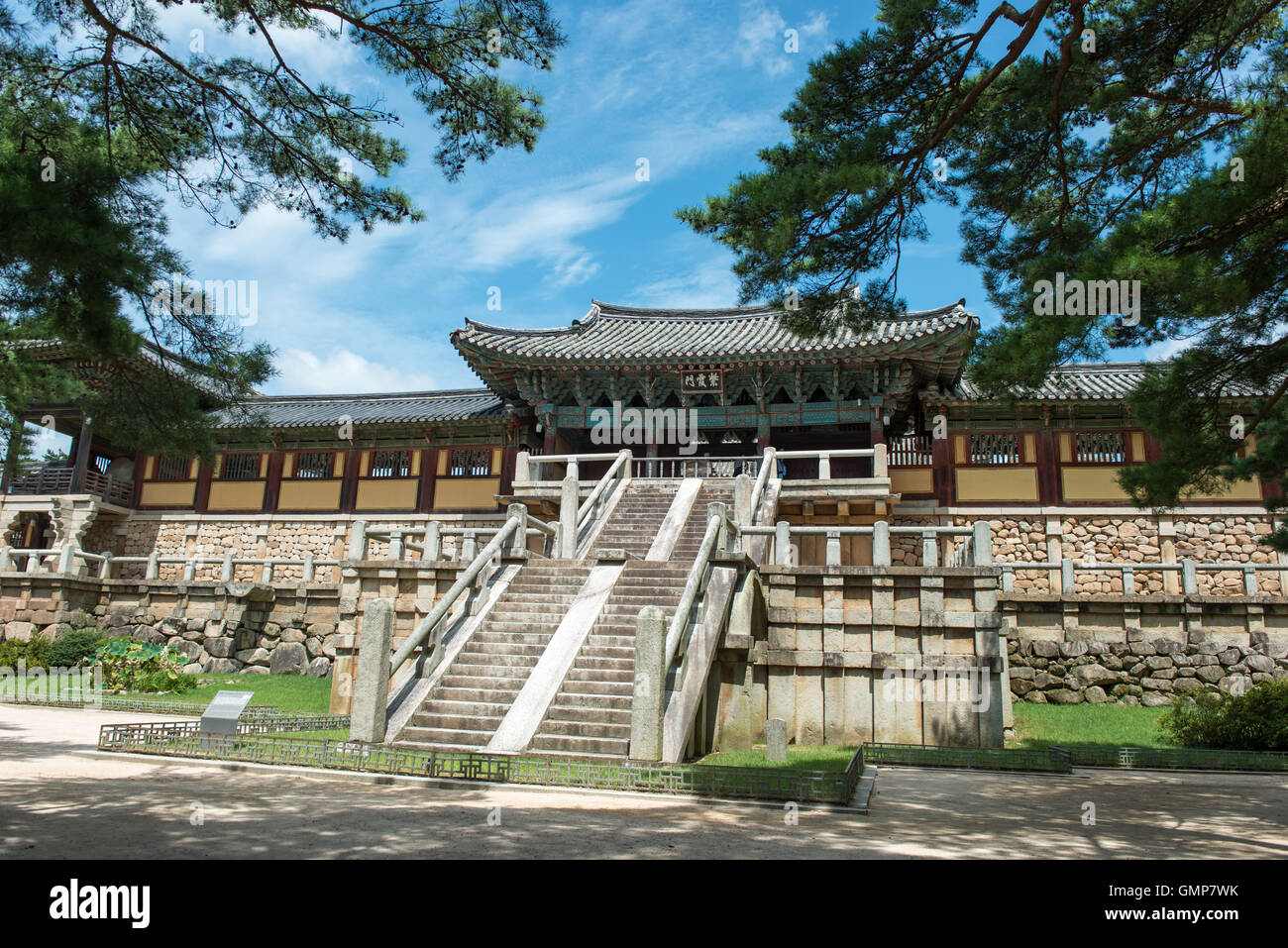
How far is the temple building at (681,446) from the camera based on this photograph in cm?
1938

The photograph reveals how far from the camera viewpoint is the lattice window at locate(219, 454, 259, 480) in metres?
25.1

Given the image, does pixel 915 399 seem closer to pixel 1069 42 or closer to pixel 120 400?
pixel 1069 42

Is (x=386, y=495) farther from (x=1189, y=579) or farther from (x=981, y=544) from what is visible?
(x=1189, y=579)

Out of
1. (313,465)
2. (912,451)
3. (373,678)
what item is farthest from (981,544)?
(313,465)

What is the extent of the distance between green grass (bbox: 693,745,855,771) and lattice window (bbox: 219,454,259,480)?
1931cm

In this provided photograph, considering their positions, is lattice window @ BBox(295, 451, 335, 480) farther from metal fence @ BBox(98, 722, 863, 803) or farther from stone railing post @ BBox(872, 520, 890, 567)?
stone railing post @ BBox(872, 520, 890, 567)

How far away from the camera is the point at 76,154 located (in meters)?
6.09

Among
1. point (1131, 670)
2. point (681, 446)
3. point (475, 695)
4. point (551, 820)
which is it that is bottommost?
point (551, 820)

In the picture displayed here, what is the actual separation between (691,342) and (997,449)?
27.3 ft

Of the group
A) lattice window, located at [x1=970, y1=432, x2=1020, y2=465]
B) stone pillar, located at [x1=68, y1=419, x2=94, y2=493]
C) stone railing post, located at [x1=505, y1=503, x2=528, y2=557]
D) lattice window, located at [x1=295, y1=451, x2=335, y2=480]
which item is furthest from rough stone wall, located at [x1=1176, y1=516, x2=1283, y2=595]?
stone pillar, located at [x1=68, y1=419, x2=94, y2=493]

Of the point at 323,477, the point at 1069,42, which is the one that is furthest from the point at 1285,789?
the point at 323,477

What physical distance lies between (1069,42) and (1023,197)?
1.81 metres

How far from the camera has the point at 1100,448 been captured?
2006 cm

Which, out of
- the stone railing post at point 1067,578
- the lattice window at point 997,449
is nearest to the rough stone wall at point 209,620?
the stone railing post at point 1067,578
